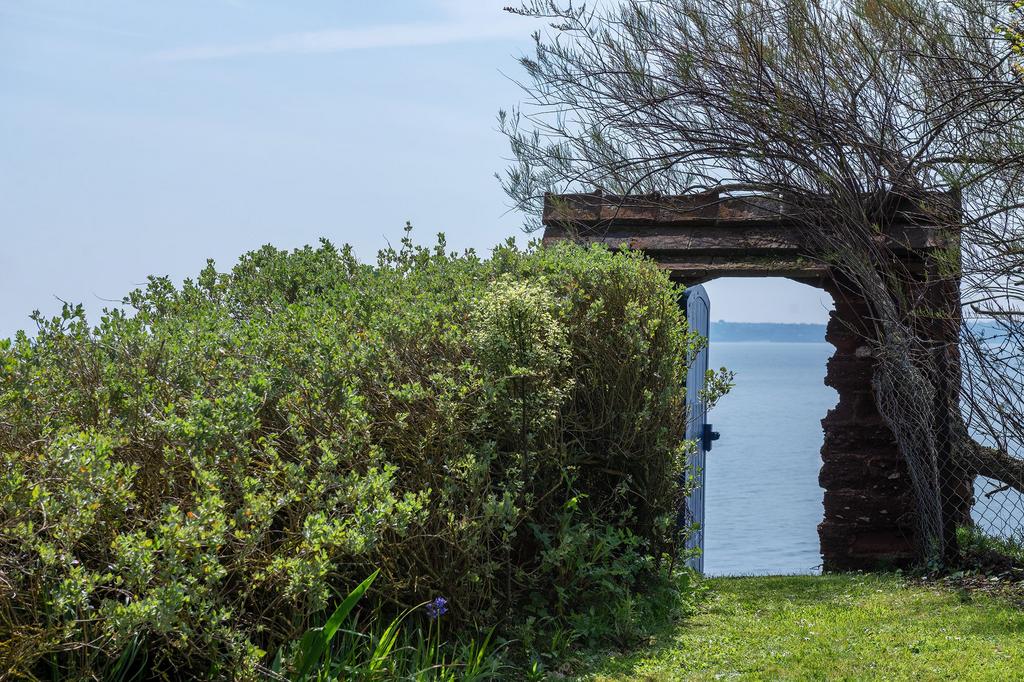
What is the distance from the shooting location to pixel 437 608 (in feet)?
15.4

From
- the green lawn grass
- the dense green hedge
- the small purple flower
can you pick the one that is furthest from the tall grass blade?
the green lawn grass

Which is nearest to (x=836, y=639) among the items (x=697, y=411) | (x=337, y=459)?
(x=697, y=411)

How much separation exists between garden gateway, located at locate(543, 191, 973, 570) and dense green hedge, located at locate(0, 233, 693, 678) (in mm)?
2105

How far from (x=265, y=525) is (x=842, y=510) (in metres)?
6.18

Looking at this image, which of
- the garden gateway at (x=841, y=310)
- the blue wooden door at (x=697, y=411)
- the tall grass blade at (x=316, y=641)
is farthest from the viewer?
the garden gateway at (x=841, y=310)

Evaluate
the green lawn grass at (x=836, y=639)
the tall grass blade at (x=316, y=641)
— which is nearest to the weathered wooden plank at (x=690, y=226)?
the green lawn grass at (x=836, y=639)

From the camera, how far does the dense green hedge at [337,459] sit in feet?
12.2

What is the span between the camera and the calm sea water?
1547 centimetres

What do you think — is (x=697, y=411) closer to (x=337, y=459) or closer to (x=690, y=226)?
(x=690, y=226)

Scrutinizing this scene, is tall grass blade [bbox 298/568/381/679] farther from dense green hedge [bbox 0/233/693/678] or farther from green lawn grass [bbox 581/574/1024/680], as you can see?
green lawn grass [bbox 581/574/1024/680]

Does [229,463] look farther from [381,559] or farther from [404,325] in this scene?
[404,325]

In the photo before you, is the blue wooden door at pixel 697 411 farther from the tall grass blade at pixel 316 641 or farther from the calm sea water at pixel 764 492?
the tall grass blade at pixel 316 641

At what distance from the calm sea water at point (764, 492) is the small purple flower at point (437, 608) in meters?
2.49

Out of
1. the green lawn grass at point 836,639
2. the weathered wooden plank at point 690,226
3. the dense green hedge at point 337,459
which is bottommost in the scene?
the green lawn grass at point 836,639
